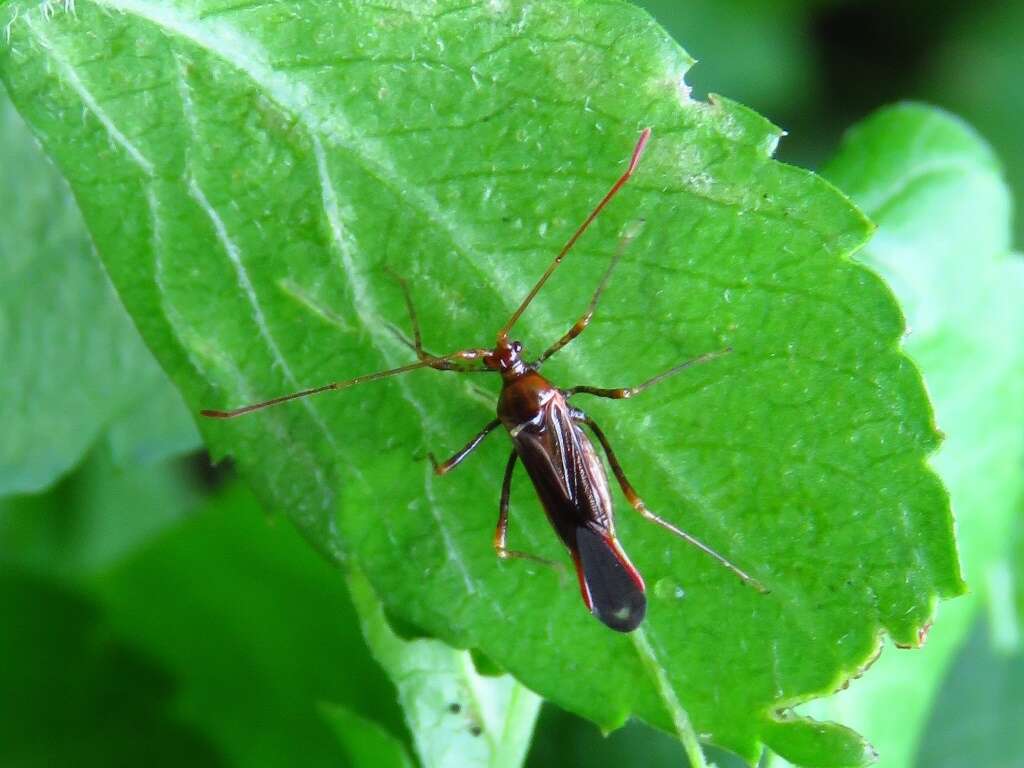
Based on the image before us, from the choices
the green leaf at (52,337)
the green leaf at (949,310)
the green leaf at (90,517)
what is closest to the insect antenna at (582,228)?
the green leaf at (949,310)

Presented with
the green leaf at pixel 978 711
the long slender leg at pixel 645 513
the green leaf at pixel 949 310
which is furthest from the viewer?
the green leaf at pixel 978 711

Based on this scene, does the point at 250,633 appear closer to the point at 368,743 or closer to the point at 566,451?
the point at 368,743

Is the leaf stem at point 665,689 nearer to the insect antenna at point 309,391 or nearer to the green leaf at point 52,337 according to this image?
the insect antenna at point 309,391

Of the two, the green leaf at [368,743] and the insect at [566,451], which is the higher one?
the insect at [566,451]

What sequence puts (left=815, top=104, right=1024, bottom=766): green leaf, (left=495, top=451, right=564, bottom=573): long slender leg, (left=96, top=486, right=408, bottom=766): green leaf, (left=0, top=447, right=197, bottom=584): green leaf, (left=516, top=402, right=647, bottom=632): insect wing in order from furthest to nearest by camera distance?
1. (left=0, top=447, right=197, bottom=584): green leaf
2. (left=96, top=486, right=408, bottom=766): green leaf
3. (left=815, top=104, right=1024, bottom=766): green leaf
4. (left=495, top=451, right=564, bottom=573): long slender leg
5. (left=516, top=402, right=647, bottom=632): insect wing

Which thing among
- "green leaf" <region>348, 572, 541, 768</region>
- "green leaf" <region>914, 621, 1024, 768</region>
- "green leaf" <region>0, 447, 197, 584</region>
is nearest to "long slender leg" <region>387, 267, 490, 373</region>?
"green leaf" <region>348, 572, 541, 768</region>

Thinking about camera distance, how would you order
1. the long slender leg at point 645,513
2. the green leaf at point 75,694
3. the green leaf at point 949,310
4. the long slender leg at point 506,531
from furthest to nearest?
the green leaf at point 75,694 < the green leaf at point 949,310 < the long slender leg at point 506,531 < the long slender leg at point 645,513

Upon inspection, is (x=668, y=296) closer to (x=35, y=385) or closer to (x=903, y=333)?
(x=903, y=333)

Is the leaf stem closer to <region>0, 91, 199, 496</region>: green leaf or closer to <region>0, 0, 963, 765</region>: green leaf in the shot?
<region>0, 0, 963, 765</region>: green leaf
